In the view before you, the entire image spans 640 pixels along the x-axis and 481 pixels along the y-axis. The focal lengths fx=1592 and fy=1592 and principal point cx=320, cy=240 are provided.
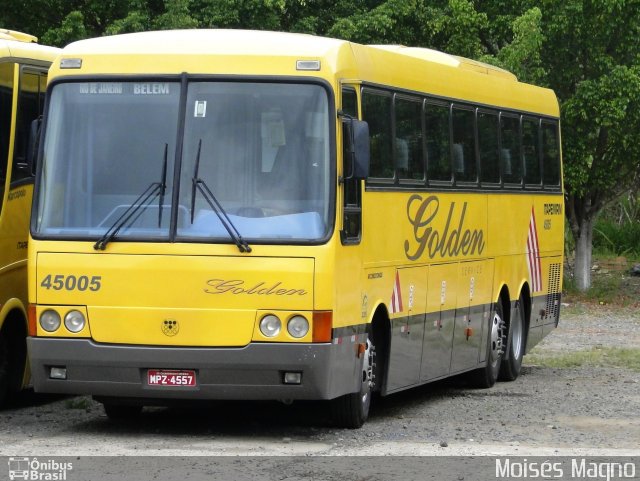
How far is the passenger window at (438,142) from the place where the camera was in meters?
15.2

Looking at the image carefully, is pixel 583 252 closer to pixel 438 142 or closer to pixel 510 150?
pixel 510 150

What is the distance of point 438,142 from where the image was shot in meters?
15.6

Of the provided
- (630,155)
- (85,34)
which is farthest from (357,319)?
(630,155)

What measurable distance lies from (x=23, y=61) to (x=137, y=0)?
13.0 meters

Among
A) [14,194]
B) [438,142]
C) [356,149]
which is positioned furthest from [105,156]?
[438,142]

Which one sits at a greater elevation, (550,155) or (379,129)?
(550,155)

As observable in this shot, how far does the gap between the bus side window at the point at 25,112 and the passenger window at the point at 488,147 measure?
15.9ft

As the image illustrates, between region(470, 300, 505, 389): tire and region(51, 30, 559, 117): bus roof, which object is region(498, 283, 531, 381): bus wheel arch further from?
region(51, 30, 559, 117): bus roof

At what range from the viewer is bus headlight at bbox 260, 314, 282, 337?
11.8m

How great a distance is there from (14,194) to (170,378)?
311cm

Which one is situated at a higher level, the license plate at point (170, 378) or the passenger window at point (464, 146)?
the passenger window at point (464, 146)

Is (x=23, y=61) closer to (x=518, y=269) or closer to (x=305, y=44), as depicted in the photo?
Answer: (x=305, y=44)

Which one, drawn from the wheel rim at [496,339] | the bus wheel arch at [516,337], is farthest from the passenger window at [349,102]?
the bus wheel arch at [516,337]

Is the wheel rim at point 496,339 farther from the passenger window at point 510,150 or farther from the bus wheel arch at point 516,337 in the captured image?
the passenger window at point 510,150
